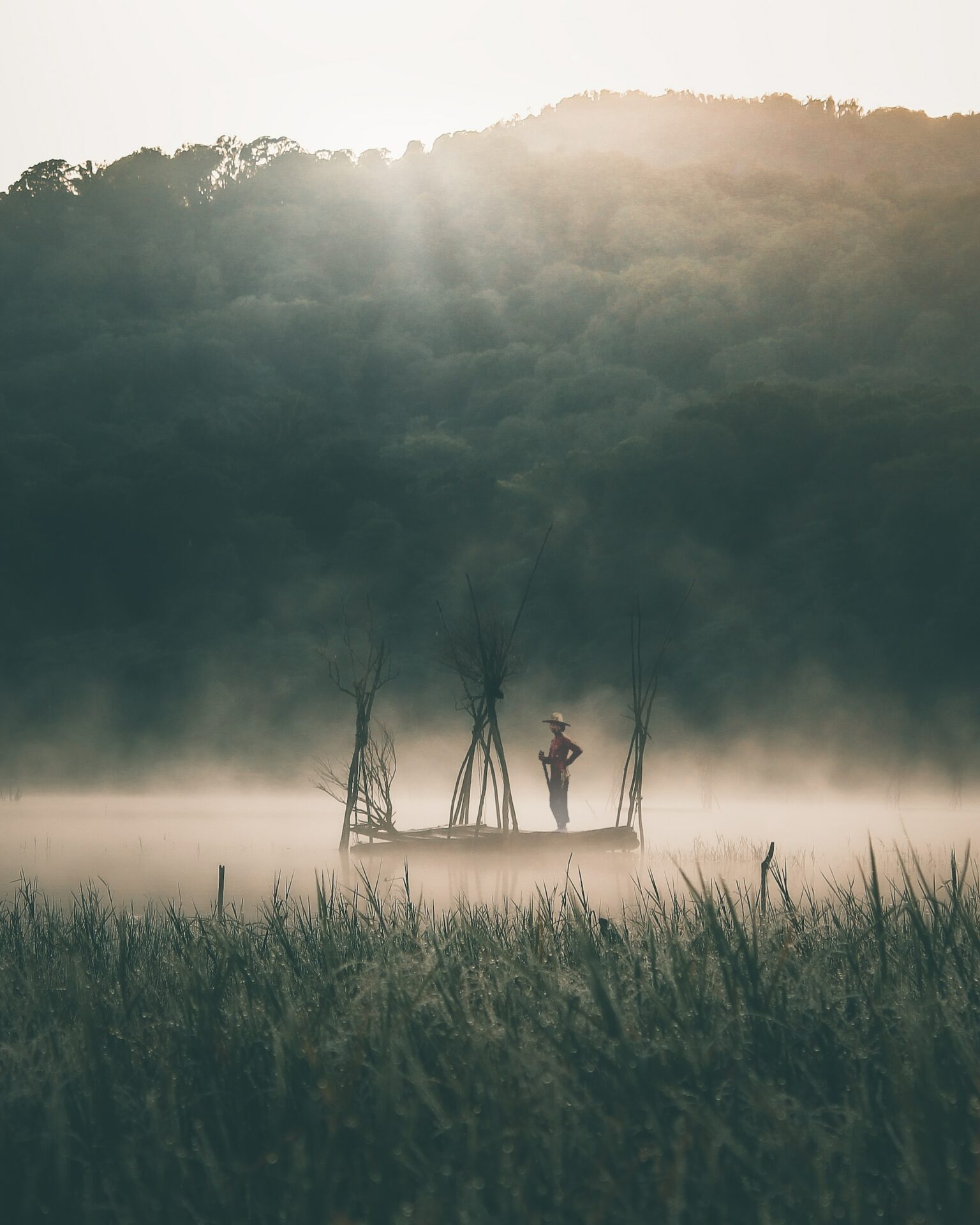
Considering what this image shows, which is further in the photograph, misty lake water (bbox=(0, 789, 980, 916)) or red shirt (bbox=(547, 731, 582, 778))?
red shirt (bbox=(547, 731, 582, 778))

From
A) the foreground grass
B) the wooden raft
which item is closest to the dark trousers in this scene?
the wooden raft

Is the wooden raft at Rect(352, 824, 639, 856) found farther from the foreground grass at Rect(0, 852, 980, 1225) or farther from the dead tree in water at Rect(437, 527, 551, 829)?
the foreground grass at Rect(0, 852, 980, 1225)

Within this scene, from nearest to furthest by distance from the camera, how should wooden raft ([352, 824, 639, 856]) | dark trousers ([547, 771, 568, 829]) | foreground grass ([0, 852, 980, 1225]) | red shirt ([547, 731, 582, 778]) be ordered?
foreground grass ([0, 852, 980, 1225])
wooden raft ([352, 824, 639, 856])
red shirt ([547, 731, 582, 778])
dark trousers ([547, 771, 568, 829])

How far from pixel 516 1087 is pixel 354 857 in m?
9.55

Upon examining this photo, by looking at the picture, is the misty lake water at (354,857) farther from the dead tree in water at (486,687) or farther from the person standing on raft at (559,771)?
the person standing on raft at (559,771)

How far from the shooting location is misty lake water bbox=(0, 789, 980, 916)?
10227 mm

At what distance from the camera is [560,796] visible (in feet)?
45.5

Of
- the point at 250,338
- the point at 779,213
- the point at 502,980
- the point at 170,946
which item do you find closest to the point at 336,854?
the point at 170,946

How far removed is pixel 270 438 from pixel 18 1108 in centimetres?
3311

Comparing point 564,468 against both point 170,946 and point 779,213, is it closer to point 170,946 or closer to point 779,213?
point 779,213

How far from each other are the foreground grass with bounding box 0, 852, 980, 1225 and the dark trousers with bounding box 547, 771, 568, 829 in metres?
9.98

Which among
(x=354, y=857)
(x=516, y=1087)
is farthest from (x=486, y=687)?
(x=516, y=1087)

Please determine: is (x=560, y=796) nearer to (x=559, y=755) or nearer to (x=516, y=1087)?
(x=559, y=755)

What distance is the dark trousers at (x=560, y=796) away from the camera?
1377 centimetres
